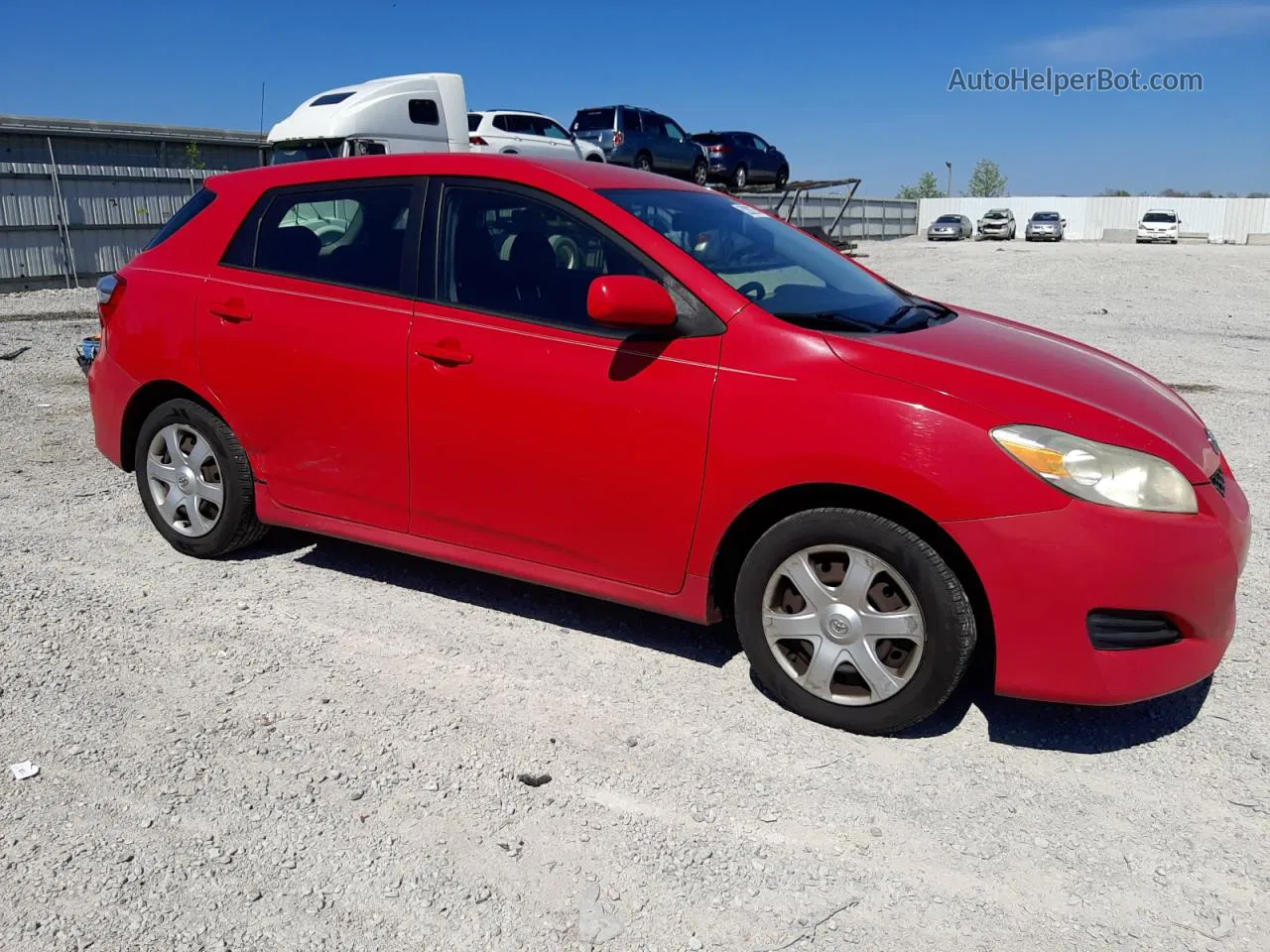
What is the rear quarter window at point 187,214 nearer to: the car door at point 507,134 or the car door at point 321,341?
the car door at point 321,341

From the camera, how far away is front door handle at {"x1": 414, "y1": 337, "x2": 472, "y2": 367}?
393 centimetres

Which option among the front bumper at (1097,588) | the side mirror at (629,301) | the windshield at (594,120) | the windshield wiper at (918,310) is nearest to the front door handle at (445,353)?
the side mirror at (629,301)

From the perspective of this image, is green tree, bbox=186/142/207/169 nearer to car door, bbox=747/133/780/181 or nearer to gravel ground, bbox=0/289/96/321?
gravel ground, bbox=0/289/96/321

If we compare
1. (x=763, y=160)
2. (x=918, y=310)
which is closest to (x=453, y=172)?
(x=918, y=310)

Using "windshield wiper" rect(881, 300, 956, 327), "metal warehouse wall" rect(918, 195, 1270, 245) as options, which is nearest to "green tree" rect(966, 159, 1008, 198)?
"metal warehouse wall" rect(918, 195, 1270, 245)

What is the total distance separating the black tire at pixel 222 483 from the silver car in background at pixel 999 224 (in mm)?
51898

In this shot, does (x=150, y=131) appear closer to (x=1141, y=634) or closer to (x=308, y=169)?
(x=308, y=169)

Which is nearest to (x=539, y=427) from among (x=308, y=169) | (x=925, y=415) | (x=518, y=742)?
(x=518, y=742)

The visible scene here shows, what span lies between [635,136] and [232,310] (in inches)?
875

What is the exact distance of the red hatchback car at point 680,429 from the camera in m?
3.14

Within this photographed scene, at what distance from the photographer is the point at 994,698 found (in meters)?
3.80

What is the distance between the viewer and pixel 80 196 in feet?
65.2

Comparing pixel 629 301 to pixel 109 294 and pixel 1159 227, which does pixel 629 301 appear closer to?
pixel 109 294

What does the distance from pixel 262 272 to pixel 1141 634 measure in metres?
3.56
